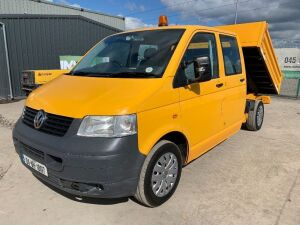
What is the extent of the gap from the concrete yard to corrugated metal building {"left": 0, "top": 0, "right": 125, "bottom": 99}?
25.1 ft

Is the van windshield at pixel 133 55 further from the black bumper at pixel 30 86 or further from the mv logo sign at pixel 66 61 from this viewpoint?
the mv logo sign at pixel 66 61

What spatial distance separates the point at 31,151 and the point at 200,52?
2387 millimetres

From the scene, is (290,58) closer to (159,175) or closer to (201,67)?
(201,67)

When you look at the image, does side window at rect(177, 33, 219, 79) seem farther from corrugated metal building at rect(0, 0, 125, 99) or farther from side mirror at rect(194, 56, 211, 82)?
corrugated metal building at rect(0, 0, 125, 99)

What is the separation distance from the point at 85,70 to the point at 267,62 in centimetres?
398

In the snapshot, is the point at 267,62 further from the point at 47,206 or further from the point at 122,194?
the point at 47,206

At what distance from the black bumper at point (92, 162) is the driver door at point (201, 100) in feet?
3.07

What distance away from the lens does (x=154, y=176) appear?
10.3 ft

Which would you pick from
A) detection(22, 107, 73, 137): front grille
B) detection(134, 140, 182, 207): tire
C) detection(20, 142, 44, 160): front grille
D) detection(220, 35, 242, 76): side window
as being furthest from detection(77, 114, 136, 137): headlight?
detection(220, 35, 242, 76): side window

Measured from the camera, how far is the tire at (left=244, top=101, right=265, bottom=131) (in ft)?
20.2

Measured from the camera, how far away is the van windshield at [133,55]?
332cm

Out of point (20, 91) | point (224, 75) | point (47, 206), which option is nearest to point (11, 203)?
point (47, 206)

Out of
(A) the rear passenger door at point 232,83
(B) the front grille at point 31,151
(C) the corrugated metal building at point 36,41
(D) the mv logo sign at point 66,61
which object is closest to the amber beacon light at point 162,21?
(A) the rear passenger door at point 232,83

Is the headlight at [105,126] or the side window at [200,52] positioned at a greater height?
the side window at [200,52]
